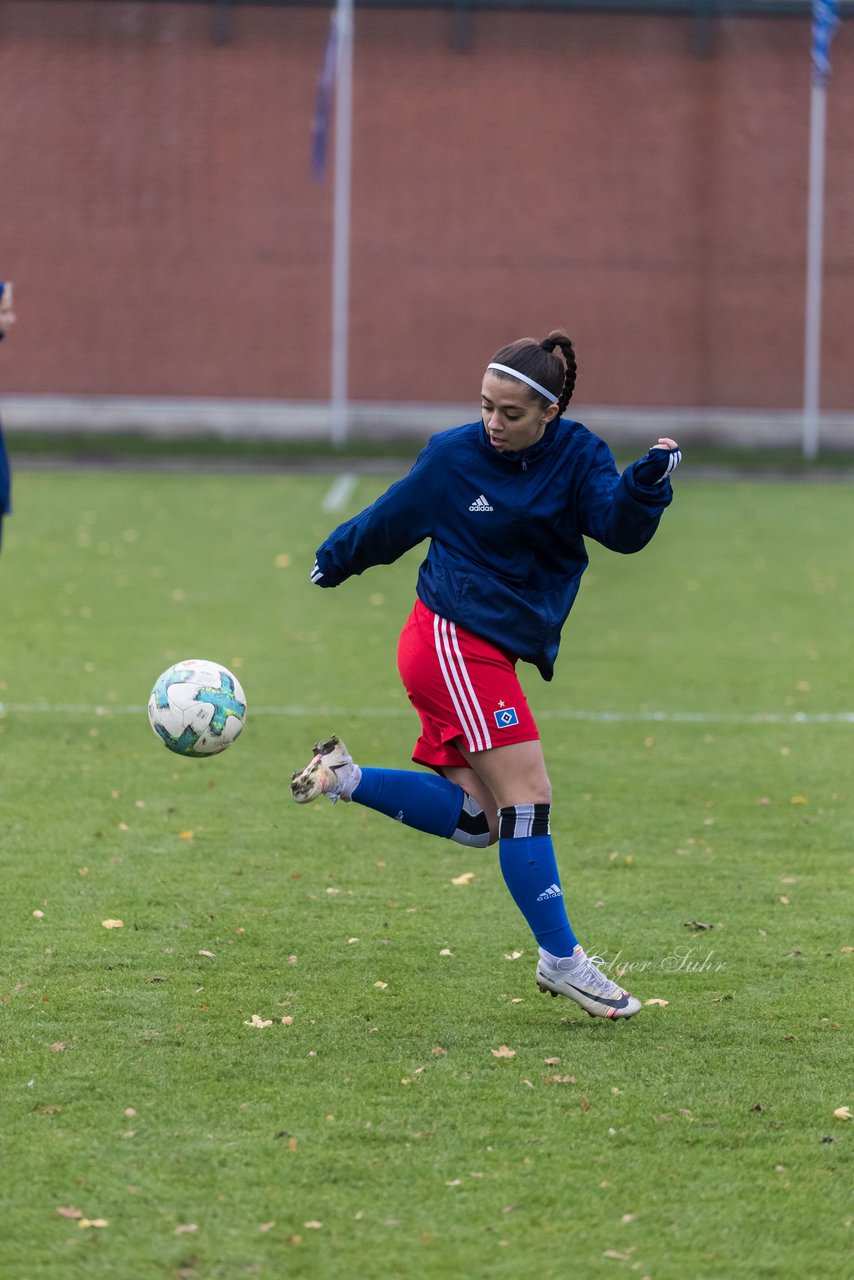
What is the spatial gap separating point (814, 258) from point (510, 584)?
24420 millimetres

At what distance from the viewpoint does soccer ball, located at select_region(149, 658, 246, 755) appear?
5371mm

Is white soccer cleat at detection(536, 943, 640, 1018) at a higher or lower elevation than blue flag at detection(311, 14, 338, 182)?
lower

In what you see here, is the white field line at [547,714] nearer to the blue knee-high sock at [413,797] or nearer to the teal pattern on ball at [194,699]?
the teal pattern on ball at [194,699]

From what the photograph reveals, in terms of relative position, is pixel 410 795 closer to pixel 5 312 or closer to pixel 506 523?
pixel 506 523

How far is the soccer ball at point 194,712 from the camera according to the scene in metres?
5.37

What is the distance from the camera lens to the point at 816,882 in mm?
6410

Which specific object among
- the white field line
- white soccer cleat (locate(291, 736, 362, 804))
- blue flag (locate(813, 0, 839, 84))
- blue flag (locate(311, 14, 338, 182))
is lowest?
the white field line

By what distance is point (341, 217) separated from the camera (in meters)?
28.4

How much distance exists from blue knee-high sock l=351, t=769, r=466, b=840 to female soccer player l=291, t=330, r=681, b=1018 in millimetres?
92

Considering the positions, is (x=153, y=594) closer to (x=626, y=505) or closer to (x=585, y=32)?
(x=626, y=505)

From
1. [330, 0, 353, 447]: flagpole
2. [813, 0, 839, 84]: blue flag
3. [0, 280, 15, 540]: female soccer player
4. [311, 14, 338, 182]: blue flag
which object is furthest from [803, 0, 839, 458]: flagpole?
[0, 280, 15, 540]: female soccer player

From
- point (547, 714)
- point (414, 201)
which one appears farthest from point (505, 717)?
point (414, 201)

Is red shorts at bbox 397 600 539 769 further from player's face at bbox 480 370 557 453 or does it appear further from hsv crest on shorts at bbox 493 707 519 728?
player's face at bbox 480 370 557 453

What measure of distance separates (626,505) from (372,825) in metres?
3.01
